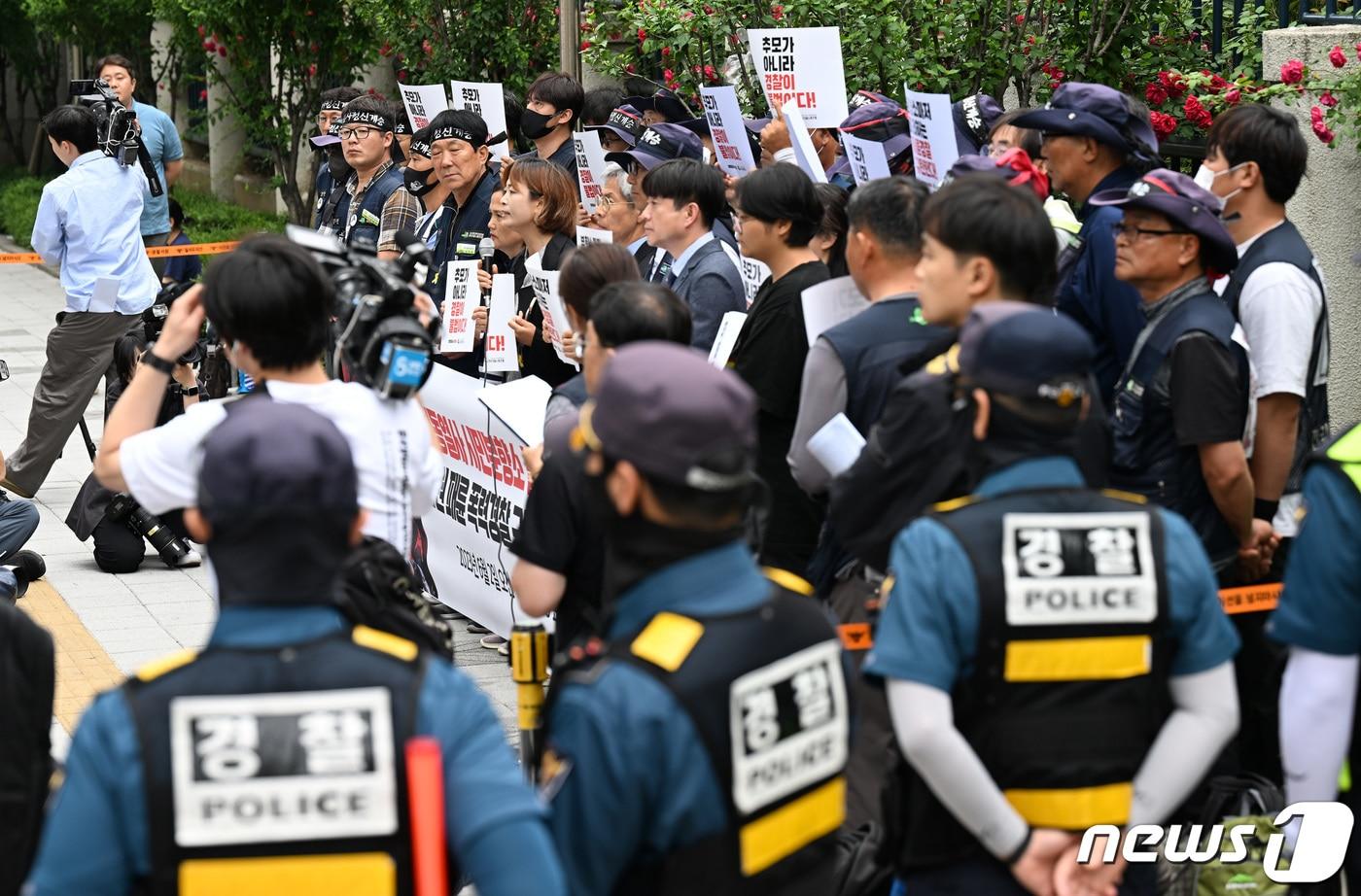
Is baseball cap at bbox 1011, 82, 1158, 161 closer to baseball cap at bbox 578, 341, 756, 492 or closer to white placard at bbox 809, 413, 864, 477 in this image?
white placard at bbox 809, 413, 864, 477

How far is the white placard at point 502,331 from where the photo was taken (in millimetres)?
7266

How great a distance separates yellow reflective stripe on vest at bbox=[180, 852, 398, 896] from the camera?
239 centimetres

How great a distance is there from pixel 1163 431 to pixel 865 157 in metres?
2.43

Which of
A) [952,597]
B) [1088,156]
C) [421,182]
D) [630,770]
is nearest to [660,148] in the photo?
[421,182]

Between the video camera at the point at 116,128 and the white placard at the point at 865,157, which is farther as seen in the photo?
the video camera at the point at 116,128

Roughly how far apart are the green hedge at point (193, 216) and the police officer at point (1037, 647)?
55.0ft

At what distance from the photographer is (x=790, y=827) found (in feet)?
8.96

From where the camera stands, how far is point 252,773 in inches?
93.6

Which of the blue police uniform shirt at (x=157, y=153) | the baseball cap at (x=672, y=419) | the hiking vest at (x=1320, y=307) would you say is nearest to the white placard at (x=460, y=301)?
the hiking vest at (x=1320, y=307)

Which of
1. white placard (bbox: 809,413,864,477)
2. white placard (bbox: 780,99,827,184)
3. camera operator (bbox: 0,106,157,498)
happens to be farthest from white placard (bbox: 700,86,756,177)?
camera operator (bbox: 0,106,157,498)

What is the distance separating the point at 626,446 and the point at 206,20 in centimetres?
1480

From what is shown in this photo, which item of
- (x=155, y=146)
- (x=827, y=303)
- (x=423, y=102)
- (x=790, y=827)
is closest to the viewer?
(x=790, y=827)

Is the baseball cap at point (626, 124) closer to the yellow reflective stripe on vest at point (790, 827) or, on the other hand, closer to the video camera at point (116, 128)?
the video camera at point (116, 128)

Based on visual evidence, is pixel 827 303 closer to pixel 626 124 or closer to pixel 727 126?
pixel 727 126
